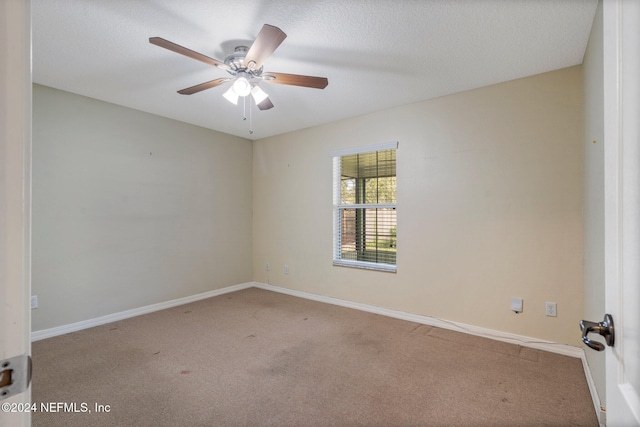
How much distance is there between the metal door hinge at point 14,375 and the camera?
51cm

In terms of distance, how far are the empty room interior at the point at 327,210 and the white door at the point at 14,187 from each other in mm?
1394

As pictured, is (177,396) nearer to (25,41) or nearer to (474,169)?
(25,41)

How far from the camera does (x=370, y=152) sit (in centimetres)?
385

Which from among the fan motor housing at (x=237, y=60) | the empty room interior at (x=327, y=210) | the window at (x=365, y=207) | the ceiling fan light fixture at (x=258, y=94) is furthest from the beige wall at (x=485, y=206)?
the fan motor housing at (x=237, y=60)

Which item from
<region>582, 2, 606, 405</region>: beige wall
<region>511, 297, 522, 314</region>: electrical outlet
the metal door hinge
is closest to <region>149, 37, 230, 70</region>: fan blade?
the metal door hinge

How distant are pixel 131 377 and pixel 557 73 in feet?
14.1

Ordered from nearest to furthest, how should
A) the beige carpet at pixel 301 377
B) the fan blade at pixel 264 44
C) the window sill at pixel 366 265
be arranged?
the fan blade at pixel 264 44 → the beige carpet at pixel 301 377 → the window sill at pixel 366 265

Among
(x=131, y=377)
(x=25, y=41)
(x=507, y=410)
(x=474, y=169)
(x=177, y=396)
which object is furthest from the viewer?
(x=474, y=169)

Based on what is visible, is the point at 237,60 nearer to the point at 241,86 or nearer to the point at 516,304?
the point at 241,86

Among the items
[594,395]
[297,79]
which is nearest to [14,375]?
[297,79]

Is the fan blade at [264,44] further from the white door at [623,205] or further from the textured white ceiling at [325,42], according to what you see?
the white door at [623,205]

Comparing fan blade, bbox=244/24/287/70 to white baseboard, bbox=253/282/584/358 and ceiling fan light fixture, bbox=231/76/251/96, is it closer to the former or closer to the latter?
ceiling fan light fixture, bbox=231/76/251/96

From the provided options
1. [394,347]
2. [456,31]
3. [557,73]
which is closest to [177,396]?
[394,347]

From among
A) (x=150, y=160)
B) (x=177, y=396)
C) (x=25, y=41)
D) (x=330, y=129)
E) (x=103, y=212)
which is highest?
(x=330, y=129)
